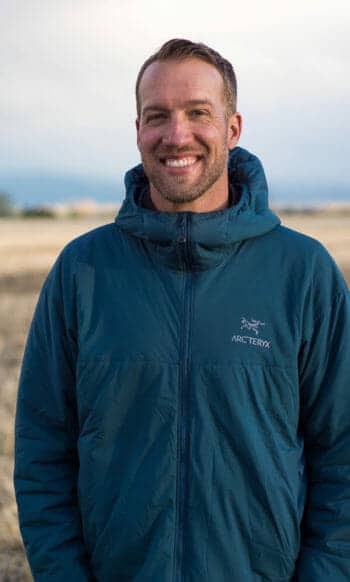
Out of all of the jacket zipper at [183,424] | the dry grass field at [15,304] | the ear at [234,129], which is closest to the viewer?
the jacket zipper at [183,424]

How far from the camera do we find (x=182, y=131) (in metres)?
2.62

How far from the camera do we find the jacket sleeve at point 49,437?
2.69m

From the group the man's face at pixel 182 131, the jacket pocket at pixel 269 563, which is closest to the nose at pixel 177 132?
the man's face at pixel 182 131

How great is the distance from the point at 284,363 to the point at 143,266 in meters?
0.47

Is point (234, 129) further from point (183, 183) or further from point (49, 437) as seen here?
point (49, 437)

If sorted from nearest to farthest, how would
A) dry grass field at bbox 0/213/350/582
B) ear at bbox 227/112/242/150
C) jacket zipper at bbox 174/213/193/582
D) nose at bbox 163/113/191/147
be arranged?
jacket zipper at bbox 174/213/193/582 → nose at bbox 163/113/191/147 → ear at bbox 227/112/242/150 → dry grass field at bbox 0/213/350/582

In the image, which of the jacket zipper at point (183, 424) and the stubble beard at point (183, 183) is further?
the stubble beard at point (183, 183)

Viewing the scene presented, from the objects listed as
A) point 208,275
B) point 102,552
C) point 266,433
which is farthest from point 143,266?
point 102,552

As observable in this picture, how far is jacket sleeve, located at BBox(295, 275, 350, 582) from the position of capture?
103 inches

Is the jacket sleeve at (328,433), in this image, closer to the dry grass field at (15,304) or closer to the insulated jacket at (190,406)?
the insulated jacket at (190,406)

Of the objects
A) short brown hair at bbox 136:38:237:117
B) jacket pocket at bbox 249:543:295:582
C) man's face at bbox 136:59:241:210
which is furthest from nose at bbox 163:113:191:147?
jacket pocket at bbox 249:543:295:582

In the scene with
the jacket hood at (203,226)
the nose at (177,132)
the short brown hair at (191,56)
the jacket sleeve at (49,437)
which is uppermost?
the short brown hair at (191,56)

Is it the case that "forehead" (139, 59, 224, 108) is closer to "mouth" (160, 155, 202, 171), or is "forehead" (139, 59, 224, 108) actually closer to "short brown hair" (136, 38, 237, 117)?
"short brown hair" (136, 38, 237, 117)

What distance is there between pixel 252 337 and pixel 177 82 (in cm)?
73
